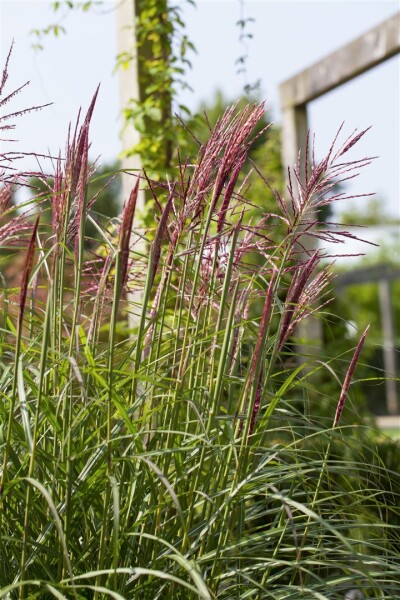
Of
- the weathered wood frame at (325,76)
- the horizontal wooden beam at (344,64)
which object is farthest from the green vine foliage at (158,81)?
the horizontal wooden beam at (344,64)

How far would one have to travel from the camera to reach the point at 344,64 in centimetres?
542

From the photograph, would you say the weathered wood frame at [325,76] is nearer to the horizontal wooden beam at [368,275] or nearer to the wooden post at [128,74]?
the wooden post at [128,74]

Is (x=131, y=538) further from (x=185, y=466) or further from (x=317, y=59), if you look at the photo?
(x=317, y=59)

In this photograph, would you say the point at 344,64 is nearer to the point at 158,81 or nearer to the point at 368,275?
the point at 158,81

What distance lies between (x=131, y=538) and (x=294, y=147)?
5.01m

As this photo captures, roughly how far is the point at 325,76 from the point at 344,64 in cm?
23

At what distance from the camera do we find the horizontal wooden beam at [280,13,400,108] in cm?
495

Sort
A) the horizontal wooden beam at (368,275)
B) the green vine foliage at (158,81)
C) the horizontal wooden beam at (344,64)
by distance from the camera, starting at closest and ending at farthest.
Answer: the green vine foliage at (158,81)
the horizontal wooden beam at (344,64)
the horizontal wooden beam at (368,275)

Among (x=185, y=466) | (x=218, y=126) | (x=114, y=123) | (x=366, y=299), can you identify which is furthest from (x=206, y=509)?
(x=366, y=299)

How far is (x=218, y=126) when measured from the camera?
5.37 feet

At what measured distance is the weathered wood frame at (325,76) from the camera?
4.98 m

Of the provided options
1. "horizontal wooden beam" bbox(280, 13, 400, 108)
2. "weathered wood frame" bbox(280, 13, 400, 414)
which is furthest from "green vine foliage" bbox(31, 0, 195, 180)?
"horizontal wooden beam" bbox(280, 13, 400, 108)

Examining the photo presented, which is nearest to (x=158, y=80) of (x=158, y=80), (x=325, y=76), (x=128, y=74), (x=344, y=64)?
(x=158, y=80)

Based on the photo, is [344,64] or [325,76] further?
[325,76]
